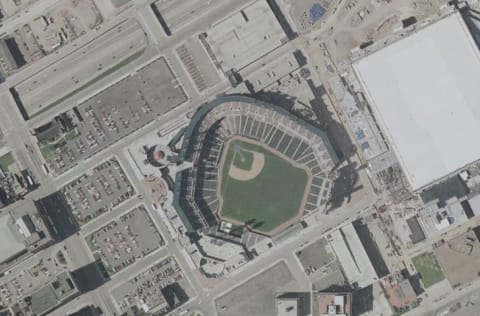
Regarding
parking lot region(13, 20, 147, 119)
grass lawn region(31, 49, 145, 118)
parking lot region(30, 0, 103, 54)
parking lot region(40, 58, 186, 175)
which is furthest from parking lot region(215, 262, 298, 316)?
parking lot region(30, 0, 103, 54)

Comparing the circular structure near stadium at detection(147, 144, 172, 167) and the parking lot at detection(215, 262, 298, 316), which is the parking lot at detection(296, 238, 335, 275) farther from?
the circular structure near stadium at detection(147, 144, 172, 167)

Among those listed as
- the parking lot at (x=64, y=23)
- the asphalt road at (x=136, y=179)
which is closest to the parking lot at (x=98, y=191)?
the asphalt road at (x=136, y=179)

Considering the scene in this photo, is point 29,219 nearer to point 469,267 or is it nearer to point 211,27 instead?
point 211,27

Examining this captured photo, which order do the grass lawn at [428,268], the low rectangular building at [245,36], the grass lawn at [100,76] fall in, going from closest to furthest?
1. the low rectangular building at [245,36]
2. the grass lawn at [428,268]
3. the grass lawn at [100,76]

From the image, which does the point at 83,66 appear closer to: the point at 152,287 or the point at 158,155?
the point at 158,155

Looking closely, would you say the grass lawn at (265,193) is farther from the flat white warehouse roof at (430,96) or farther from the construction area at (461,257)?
the construction area at (461,257)
